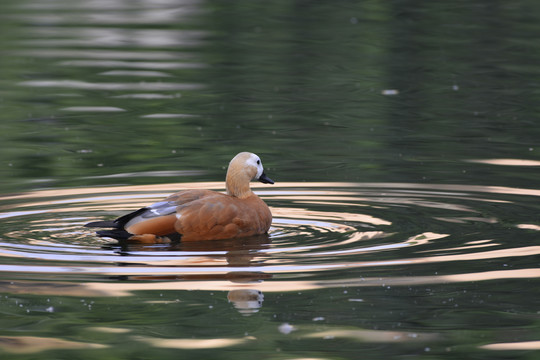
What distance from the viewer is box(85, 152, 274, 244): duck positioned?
30.3 feet

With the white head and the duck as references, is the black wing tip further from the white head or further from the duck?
the white head

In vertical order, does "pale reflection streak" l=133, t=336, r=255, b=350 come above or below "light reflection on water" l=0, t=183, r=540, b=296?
below

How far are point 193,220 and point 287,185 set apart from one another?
95.5 inches

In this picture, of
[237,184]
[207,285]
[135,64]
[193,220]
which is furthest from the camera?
[135,64]

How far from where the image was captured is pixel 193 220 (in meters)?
9.39

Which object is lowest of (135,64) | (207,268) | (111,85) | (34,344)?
(34,344)

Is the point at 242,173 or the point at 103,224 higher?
the point at 242,173

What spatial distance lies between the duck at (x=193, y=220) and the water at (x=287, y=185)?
170 mm

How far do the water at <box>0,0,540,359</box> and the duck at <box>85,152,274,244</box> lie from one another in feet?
0.56

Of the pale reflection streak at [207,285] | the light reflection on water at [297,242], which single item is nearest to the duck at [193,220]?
the light reflection on water at [297,242]

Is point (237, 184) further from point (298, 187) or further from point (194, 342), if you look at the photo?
point (194, 342)

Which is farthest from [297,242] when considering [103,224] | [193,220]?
[103,224]

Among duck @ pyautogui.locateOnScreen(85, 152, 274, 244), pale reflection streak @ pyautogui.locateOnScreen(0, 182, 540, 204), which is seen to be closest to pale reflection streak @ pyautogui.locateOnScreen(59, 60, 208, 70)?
pale reflection streak @ pyautogui.locateOnScreen(0, 182, 540, 204)

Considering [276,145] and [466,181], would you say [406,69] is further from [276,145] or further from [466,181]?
[466,181]
